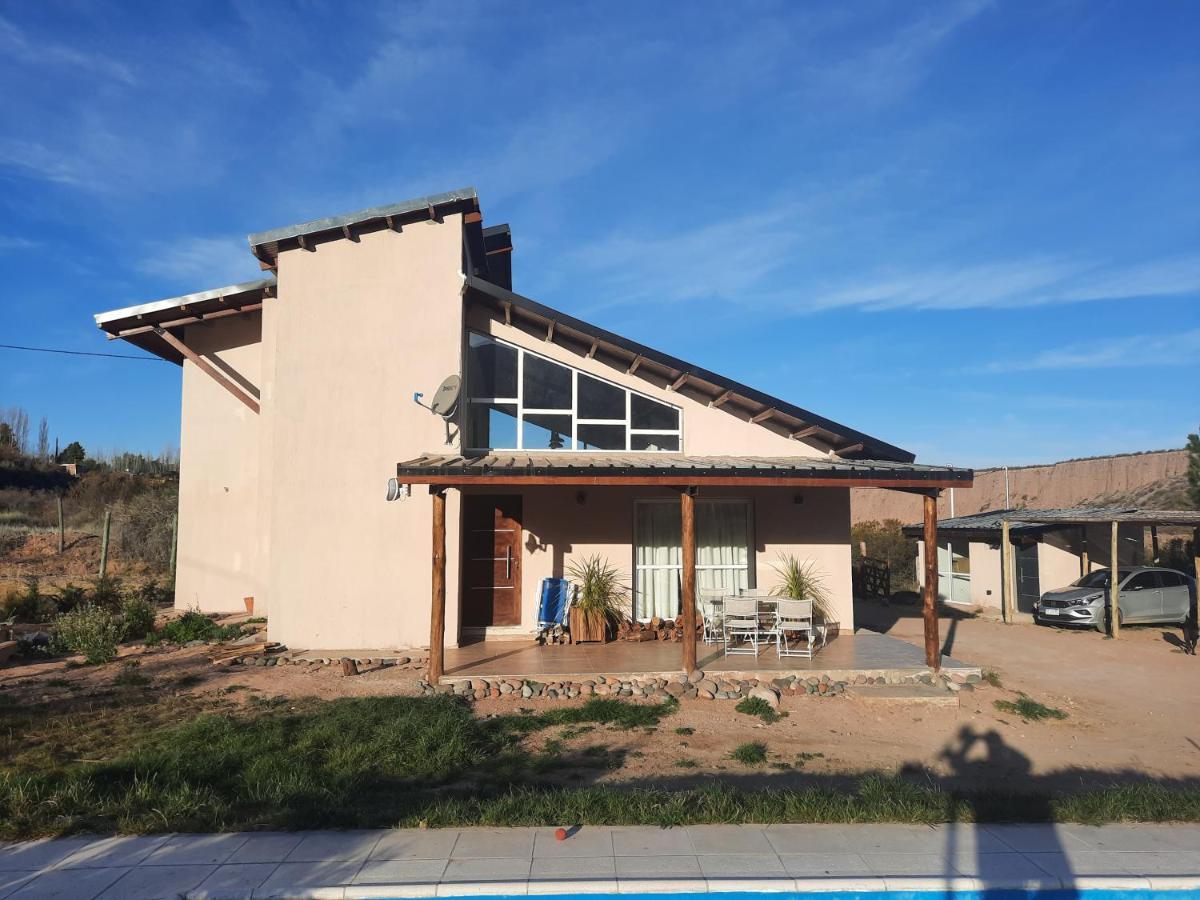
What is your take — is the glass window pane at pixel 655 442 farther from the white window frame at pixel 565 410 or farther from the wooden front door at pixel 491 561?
the wooden front door at pixel 491 561

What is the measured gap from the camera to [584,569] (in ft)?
41.4

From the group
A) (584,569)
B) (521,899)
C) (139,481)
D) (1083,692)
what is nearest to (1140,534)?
(1083,692)

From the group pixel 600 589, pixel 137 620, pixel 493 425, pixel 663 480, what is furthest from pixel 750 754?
pixel 137 620

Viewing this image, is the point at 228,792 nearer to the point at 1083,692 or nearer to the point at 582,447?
the point at 582,447

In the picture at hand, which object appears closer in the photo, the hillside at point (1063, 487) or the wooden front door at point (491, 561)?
the wooden front door at point (491, 561)

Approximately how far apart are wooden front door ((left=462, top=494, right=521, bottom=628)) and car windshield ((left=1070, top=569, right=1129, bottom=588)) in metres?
12.8

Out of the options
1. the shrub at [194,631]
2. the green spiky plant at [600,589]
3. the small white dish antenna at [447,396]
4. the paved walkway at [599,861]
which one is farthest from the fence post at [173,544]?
the paved walkway at [599,861]

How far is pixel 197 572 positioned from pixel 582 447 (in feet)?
25.0

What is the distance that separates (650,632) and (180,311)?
944 cm

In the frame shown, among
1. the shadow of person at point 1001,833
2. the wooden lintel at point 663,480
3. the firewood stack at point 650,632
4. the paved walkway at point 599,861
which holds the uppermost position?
the wooden lintel at point 663,480

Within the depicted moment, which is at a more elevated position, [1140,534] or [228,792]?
[1140,534]

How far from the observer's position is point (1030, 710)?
9.61 metres

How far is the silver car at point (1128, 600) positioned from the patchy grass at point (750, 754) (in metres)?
12.0

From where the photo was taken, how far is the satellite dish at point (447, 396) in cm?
1112
